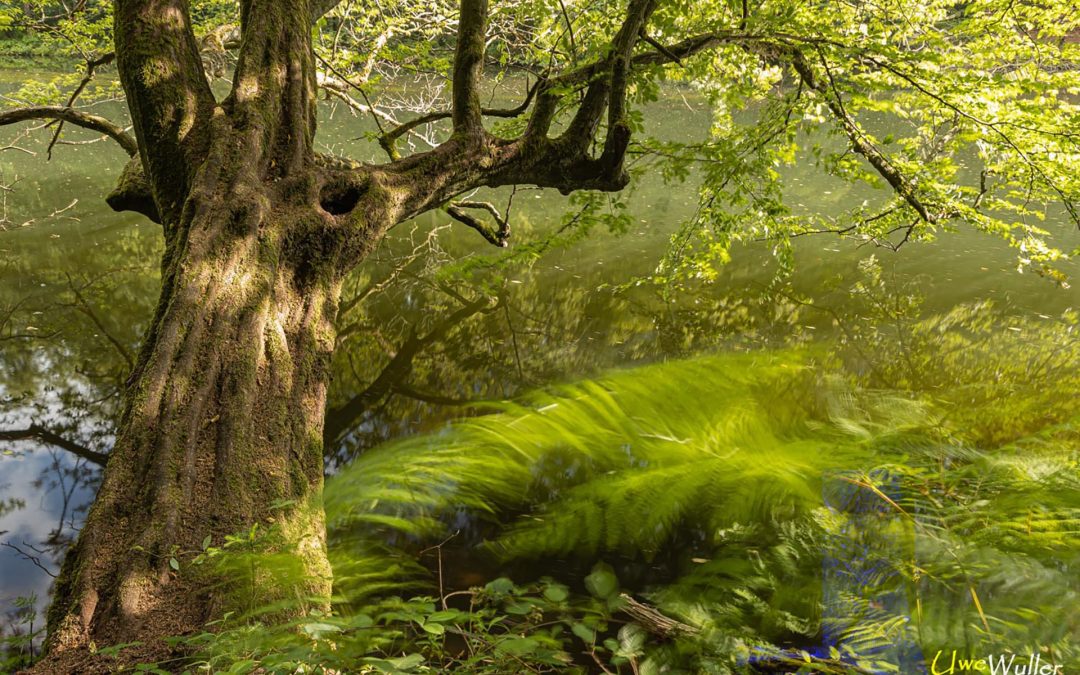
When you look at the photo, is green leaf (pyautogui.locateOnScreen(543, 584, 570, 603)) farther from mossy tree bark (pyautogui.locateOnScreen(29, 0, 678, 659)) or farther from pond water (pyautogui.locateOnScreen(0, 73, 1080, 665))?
pond water (pyautogui.locateOnScreen(0, 73, 1080, 665))

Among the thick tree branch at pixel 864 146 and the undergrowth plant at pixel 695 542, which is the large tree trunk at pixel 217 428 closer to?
the undergrowth plant at pixel 695 542

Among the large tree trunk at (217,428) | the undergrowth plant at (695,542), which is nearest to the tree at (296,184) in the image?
the large tree trunk at (217,428)

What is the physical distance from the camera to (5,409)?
15.1 feet

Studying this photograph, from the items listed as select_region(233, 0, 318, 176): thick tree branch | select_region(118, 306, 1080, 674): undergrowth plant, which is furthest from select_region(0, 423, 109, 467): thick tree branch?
select_region(233, 0, 318, 176): thick tree branch

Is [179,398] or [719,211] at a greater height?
[719,211]

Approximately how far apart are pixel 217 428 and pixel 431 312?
497 cm

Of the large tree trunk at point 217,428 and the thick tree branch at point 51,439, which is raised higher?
the large tree trunk at point 217,428

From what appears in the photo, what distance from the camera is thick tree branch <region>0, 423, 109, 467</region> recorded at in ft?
13.4

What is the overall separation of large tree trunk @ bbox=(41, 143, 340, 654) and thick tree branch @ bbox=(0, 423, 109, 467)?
6.81ft

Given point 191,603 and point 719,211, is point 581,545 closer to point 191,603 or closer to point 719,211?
point 191,603

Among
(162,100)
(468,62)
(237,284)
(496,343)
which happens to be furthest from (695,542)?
(496,343)

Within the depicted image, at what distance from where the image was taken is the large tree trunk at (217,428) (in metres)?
1.59

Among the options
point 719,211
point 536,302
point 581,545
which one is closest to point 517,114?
point 719,211

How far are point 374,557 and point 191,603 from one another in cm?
90
